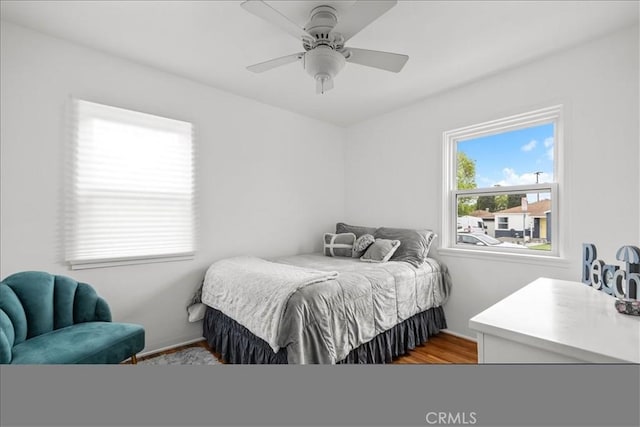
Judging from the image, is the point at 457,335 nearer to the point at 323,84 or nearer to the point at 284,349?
the point at 284,349

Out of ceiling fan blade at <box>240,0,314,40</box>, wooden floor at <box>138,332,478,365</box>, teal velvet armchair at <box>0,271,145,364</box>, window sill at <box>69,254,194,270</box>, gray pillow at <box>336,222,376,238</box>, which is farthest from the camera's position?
gray pillow at <box>336,222,376,238</box>

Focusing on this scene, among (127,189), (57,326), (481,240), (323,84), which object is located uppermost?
(323,84)

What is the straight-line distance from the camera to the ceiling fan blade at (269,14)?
4.00ft

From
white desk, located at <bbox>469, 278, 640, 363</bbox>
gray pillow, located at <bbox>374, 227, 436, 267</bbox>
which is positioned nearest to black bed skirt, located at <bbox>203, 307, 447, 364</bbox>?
gray pillow, located at <bbox>374, 227, 436, 267</bbox>

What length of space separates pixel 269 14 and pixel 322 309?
5.07 ft

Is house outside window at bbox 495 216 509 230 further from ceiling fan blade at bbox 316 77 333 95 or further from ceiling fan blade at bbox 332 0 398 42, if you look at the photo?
ceiling fan blade at bbox 332 0 398 42

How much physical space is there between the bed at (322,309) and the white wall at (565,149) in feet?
1.61

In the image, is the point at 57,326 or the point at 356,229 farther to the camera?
the point at 356,229

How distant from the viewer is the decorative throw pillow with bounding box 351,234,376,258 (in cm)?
282

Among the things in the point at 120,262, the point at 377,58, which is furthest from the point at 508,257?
the point at 120,262

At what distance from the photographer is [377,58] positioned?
1.65m

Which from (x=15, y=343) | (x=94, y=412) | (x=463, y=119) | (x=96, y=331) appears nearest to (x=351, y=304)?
(x=96, y=331)

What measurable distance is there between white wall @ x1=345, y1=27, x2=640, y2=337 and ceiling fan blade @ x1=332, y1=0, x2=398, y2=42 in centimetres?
160

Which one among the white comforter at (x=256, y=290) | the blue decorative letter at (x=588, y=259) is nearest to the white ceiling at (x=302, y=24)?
the blue decorative letter at (x=588, y=259)
